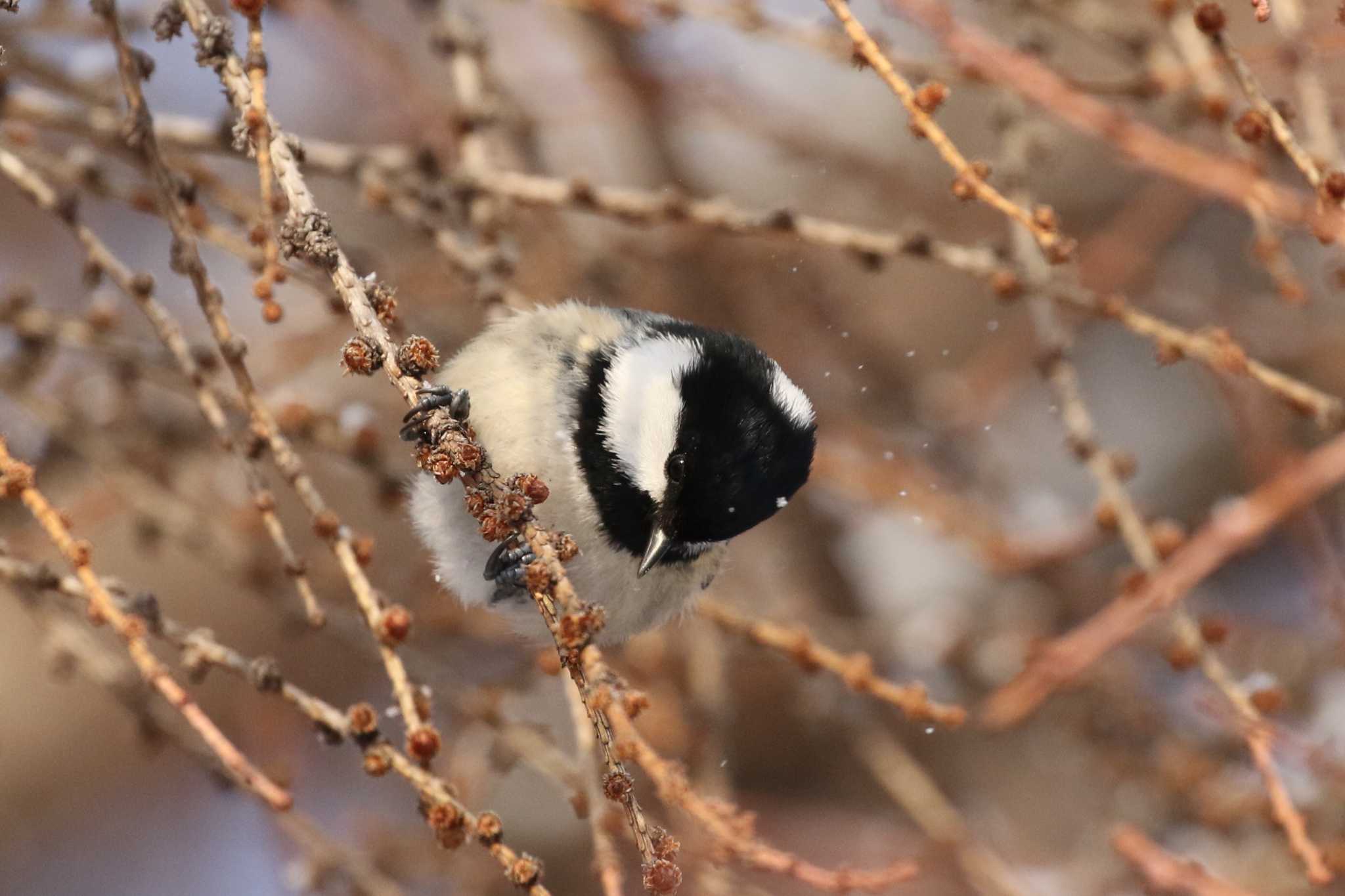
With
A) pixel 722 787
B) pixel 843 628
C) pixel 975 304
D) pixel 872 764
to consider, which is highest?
pixel 975 304

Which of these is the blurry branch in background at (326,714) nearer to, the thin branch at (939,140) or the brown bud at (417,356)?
the brown bud at (417,356)

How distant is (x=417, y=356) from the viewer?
123 cm

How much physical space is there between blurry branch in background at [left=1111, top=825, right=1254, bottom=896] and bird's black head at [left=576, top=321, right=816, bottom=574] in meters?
0.67

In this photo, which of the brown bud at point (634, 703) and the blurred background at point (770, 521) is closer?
the brown bud at point (634, 703)

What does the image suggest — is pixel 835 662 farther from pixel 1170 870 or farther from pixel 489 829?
pixel 489 829

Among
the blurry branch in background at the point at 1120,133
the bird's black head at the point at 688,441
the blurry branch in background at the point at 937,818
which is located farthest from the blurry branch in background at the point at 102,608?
the blurry branch in background at the point at 937,818

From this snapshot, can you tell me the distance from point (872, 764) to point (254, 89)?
2159 millimetres

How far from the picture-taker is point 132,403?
8.09 feet

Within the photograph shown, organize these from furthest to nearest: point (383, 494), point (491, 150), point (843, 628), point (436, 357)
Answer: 1. point (843, 628)
2. point (491, 150)
3. point (383, 494)
4. point (436, 357)

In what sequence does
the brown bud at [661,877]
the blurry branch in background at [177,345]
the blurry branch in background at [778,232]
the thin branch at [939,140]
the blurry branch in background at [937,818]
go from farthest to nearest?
the blurry branch in background at [937,818] → the blurry branch in background at [778,232] → the blurry branch in background at [177,345] → the thin branch at [939,140] → the brown bud at [661,877]

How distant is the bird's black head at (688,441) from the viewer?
188cm

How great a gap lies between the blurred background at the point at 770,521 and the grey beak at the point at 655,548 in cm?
30

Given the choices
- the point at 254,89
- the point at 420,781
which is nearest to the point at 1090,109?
the point at 254,89

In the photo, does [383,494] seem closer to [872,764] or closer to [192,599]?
[872,764]
